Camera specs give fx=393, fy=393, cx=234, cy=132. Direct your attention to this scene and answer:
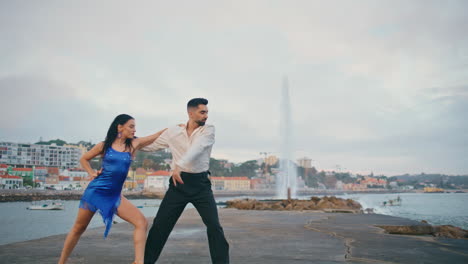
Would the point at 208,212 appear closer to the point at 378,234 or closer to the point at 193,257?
the point at 193,257

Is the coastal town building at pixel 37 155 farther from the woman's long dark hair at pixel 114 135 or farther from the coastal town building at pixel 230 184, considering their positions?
the woman's long dark hair at pixel 114 135

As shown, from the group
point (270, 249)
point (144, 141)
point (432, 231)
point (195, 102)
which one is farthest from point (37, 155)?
point (195, 102)

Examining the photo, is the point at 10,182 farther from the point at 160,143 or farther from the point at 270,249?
the point at 160,143

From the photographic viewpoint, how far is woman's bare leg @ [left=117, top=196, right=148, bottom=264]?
11.4 feet

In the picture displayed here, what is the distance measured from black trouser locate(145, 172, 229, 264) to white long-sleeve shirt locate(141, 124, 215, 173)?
11 centimetres

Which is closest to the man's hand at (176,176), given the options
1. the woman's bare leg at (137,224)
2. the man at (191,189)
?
the man at (191,189)

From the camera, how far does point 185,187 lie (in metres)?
3.53

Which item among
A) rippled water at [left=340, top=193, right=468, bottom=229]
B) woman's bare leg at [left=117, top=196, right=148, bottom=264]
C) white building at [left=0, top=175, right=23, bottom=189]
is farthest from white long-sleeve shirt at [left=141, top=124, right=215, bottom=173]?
white building at [left=0, top=175, right=23, bottom=189]

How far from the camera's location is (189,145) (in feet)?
11.7

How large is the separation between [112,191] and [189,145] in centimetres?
81

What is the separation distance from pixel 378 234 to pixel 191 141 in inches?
227

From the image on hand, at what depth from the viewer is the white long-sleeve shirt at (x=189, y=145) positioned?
3.38m

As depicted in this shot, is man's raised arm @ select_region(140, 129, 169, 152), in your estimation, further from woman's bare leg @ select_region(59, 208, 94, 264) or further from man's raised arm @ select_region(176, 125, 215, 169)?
woman's bare leg @ select_region(59, 208, 94, 264)

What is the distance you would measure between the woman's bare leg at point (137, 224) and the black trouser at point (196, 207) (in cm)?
13
